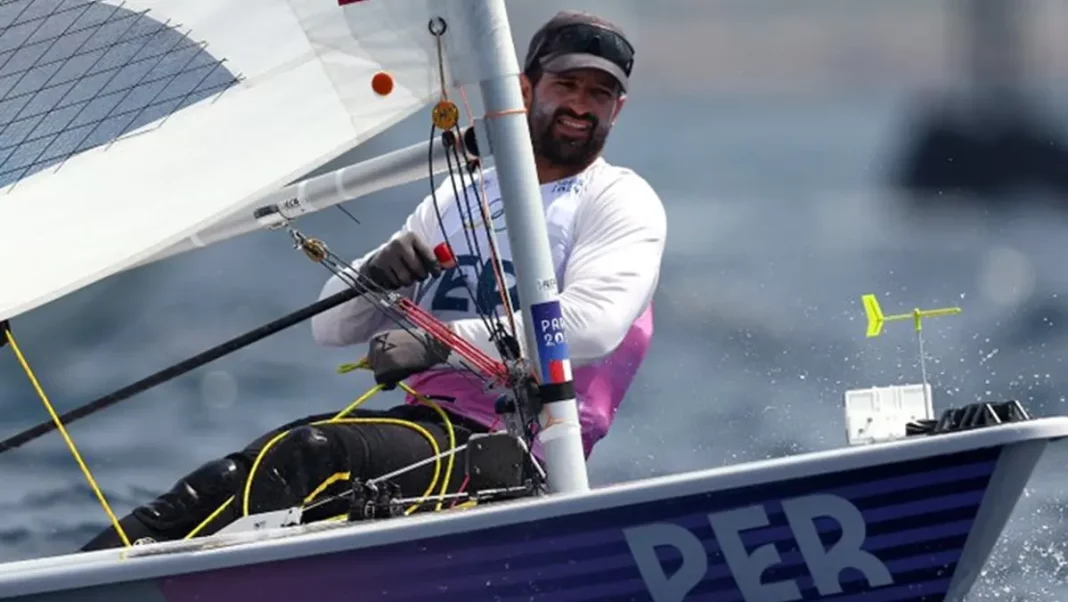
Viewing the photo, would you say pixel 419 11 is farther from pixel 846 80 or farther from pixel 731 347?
pixel 846 80

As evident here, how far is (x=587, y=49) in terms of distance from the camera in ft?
13.0

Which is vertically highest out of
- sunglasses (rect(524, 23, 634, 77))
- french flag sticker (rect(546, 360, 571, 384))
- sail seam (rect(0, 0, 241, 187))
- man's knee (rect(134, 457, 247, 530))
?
sail seam (rect(0, 0, 241, 187))

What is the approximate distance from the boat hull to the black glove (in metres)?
0.83

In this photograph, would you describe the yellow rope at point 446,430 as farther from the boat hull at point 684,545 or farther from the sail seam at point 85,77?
the sail seam at point 85,77

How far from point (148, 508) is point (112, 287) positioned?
2499 millimetres

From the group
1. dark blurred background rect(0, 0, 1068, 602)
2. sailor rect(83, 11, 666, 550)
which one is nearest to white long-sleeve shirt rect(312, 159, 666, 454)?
sailor rect(83, 11, 666, 550)

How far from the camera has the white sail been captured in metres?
3.77

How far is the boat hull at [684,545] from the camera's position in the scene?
3.00 m

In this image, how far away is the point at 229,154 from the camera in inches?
155

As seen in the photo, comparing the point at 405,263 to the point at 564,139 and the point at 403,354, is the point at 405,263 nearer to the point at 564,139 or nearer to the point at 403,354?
the point at 403,354

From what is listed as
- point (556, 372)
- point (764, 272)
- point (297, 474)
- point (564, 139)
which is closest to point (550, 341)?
point (556, 372)

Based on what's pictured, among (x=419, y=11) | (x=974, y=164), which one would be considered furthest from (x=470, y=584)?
(x=974, y=164)

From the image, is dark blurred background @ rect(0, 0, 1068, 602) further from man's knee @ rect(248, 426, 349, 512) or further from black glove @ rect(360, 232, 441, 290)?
man's knee @ rect(248, 426, 349, 512)

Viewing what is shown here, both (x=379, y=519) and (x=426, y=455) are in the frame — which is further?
(x=426, y=455)
